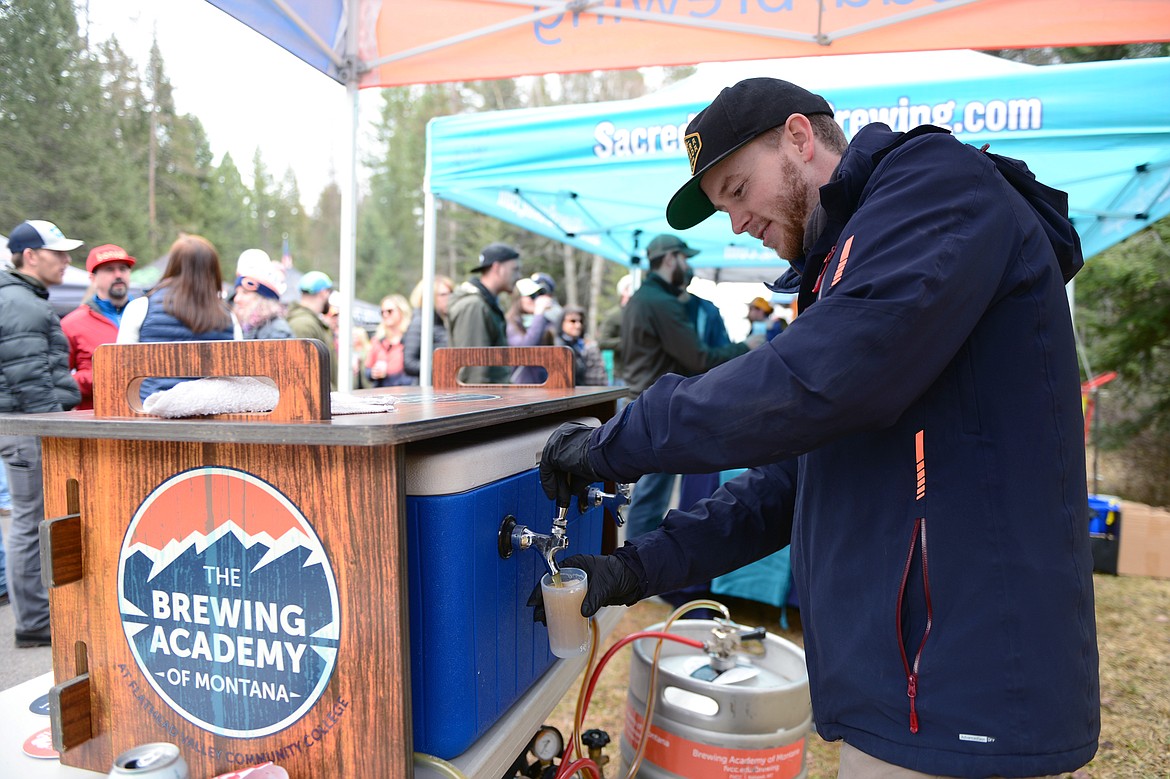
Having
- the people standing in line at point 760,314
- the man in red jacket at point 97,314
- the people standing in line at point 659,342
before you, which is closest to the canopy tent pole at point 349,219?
the man in red jacket at point 97,314

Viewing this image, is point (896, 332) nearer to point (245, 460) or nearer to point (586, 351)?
A: point (245, 460)

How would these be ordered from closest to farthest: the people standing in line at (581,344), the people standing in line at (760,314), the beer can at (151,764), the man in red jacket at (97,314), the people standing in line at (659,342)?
the beer can at (151,764) < the man in red jacket at (97,314) < the people standing in line at (659,342) < the people standing in line at (581,344) < the people standing in line at (760,314)

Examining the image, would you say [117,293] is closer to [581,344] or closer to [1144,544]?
[581,344]

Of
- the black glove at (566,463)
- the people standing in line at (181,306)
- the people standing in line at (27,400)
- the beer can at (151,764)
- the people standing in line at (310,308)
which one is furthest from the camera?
the people standing in line at (310,308)

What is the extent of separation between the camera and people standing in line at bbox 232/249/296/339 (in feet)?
13.5

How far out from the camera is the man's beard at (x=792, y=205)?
1229mm

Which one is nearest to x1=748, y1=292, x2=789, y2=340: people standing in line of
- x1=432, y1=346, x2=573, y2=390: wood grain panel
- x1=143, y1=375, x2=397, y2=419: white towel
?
x1=432, y1=346, x2=573, y2=390: wood grain panel

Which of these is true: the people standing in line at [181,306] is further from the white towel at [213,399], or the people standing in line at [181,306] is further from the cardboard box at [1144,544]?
the cardboard box at [1144,544]

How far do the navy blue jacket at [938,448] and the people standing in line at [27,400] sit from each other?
2956 mm

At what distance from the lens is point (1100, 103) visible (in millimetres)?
2791

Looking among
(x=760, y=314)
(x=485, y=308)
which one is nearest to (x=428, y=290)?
(x=485, y=308)

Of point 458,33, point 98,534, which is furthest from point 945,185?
point 458,33

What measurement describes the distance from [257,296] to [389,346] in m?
2.74

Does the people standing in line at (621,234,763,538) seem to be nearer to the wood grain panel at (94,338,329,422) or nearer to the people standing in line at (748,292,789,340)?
the wood grain panel at (94,338,329,422)
